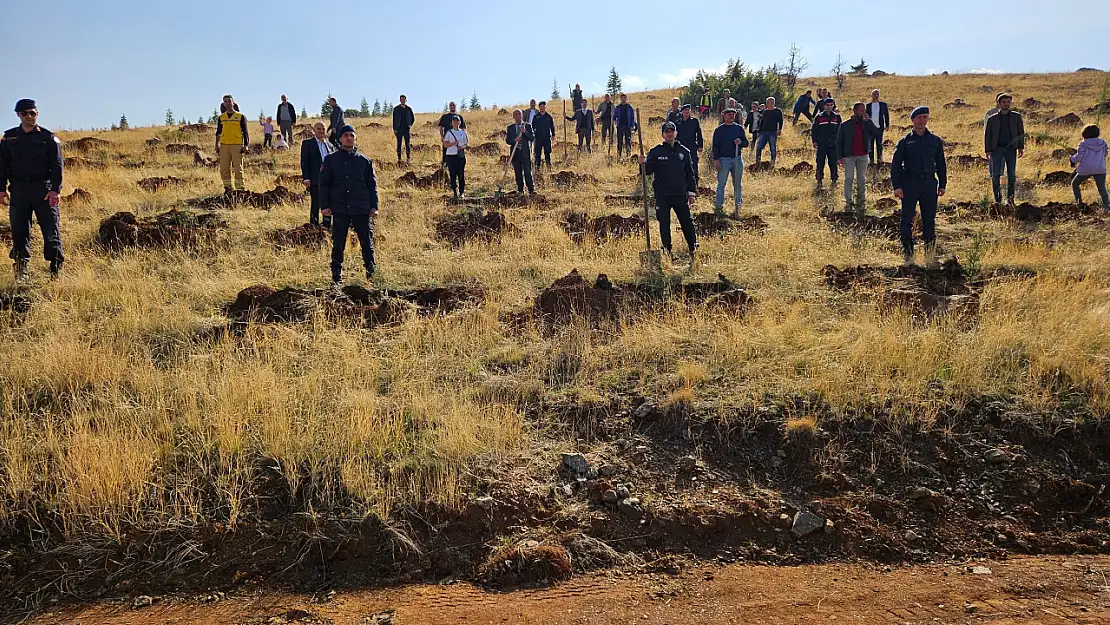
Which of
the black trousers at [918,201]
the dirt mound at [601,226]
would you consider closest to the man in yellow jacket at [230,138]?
the dirt mound at [601,226]

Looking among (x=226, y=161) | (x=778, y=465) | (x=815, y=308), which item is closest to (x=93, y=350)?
(x=778, y=465)

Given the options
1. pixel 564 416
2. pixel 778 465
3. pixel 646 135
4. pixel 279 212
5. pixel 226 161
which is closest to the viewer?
pixel 778 465

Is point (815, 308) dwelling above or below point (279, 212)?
below

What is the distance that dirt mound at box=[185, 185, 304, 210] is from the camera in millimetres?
11422

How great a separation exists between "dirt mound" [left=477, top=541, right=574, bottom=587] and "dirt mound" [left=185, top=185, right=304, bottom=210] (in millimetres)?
9562

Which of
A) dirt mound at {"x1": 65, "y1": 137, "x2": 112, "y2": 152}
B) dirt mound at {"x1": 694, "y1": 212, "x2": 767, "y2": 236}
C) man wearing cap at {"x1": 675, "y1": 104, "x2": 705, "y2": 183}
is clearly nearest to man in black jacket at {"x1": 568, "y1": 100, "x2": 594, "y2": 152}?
man wearing cap at {"x1": 675, "y1": 104, "x2": 705, "y2": 183}

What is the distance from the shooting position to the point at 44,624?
3205mm

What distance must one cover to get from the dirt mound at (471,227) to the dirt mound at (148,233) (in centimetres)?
320

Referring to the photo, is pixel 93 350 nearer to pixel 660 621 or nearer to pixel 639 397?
pixel 639 397

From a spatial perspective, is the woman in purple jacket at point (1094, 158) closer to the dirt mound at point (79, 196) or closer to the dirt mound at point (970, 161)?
the dirt mound at point (970, 161)

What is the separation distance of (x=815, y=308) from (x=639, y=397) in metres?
2.47

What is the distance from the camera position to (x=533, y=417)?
4855 millimetres

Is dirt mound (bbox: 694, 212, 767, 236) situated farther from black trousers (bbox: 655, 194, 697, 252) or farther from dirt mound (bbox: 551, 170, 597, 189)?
dirt mound (bbox: 551, 170, 597, 189)

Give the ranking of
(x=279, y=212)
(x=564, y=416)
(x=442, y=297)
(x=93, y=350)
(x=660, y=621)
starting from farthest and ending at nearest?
1. (x=279, y=212)
2. (x=442, y=297)
3. (x=93, y=350)
4. (x=564, y=416)
5. (x=660, y=621)
